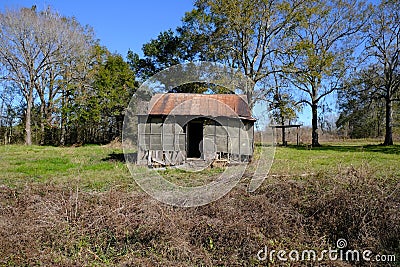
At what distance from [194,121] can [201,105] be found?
0.94m

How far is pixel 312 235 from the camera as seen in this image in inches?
197

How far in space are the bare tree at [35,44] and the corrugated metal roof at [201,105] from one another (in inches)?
533

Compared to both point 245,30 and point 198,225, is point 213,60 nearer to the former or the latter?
point 245,30

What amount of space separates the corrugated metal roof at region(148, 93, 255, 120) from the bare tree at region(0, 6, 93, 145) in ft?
44.4

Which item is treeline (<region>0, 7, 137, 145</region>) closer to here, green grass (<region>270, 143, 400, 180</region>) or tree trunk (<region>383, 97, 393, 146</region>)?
green grass (<region>270, 143, 400, 180</region>)

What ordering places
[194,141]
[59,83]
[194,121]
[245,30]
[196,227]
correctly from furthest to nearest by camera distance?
[59,83], [245,30], [194,141], [194,121], [196,227]

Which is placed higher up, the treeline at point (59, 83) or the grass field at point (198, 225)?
the treeline at point (59, 83)

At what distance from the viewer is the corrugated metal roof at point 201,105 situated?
1279 cm

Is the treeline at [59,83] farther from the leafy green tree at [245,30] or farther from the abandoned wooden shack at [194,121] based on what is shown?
the abandoned wooden shack at [194,121]

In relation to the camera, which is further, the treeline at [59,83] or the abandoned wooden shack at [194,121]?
the treeline at [59,83]

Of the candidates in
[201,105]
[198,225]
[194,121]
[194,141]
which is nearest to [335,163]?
[201,105]

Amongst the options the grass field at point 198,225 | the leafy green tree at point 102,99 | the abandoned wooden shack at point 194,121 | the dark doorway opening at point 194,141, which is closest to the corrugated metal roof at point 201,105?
the abandoned wooden shack at point 194,121

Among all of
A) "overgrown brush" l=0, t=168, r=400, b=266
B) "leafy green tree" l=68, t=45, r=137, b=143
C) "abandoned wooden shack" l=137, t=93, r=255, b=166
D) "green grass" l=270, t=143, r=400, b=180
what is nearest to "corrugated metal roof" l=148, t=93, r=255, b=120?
"abandoned wooden shack" l=137, t=93, r=255, b=166

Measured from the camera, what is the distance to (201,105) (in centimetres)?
1285
